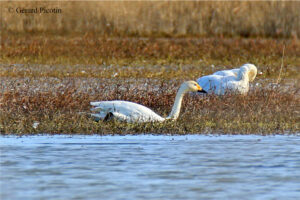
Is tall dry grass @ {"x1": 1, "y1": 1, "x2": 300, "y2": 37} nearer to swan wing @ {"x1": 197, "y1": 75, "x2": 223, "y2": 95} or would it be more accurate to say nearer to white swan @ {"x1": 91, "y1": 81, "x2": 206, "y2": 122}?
swan wing @ {"x1": 197, "y1": 75, "x2": 223, "y2": 95}

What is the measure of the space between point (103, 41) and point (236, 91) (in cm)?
891

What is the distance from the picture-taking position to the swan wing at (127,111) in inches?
372

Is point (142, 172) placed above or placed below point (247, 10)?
below

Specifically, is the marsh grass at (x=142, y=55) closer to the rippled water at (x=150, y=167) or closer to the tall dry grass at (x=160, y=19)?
the tall dry grass at (x=160, y=19)

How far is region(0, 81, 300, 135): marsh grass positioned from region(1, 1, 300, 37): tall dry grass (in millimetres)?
9966

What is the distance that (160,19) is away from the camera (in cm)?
2186

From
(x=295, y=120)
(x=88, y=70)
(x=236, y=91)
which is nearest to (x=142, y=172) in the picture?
(x=295, y=120)

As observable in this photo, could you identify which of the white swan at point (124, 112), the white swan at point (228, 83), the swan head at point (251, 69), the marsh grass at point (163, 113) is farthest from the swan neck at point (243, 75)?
the white swan at point (124, 112)

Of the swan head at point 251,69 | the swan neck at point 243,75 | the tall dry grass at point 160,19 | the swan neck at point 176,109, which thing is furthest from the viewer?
the tall dry grass at point 160,19

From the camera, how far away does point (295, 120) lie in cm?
1026

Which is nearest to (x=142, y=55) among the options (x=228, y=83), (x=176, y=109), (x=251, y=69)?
(x=251, y=69)

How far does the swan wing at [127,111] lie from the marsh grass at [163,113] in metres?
0.11

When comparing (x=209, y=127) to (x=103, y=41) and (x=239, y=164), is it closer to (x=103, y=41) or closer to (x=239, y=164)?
(x=239, y=164)

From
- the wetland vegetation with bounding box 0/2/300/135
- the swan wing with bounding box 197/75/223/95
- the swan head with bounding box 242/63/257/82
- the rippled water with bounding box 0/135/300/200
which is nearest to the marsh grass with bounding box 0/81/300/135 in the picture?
the wetland vegetation with bounding box 0/2/300/135
